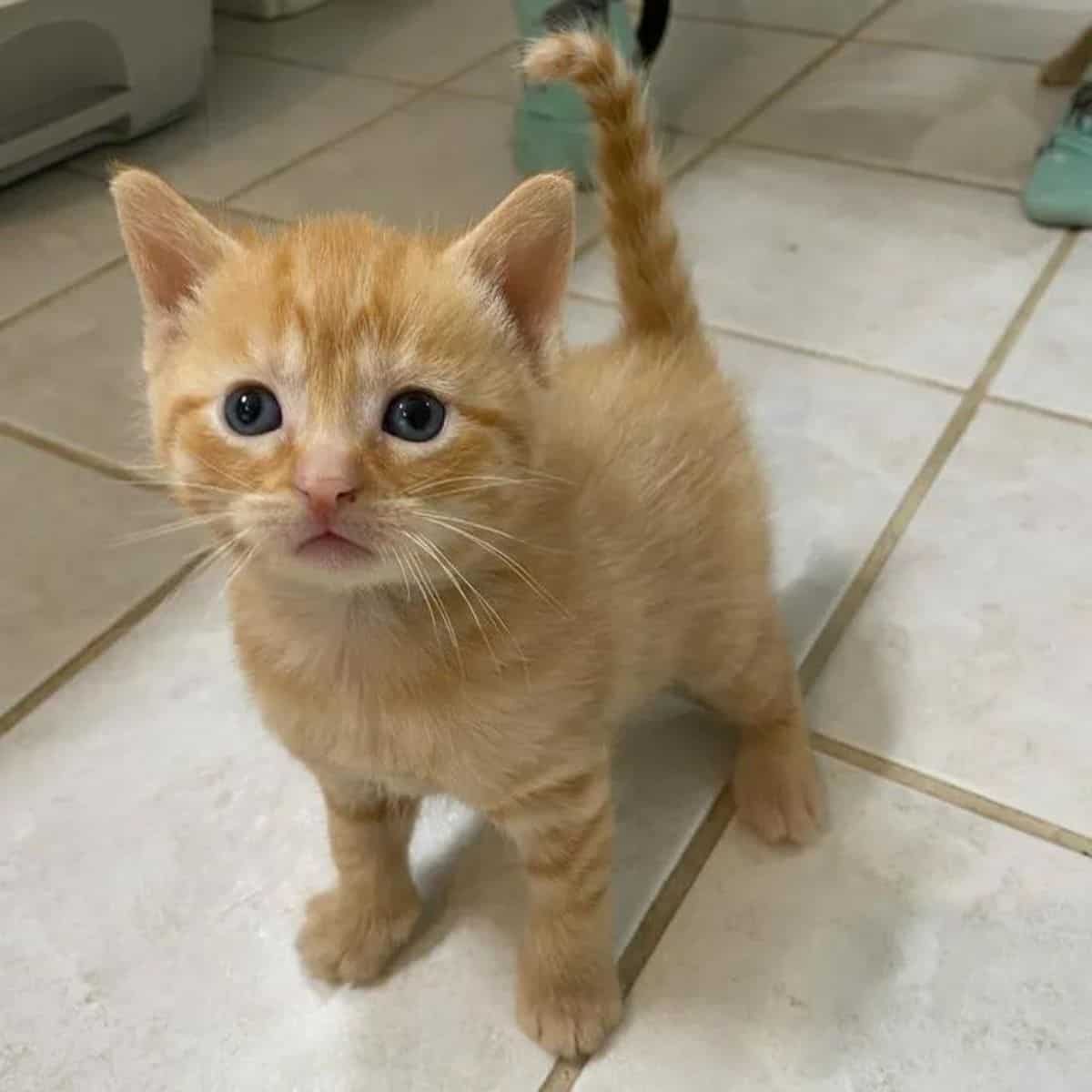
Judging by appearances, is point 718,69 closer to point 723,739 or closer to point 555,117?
point 555,117

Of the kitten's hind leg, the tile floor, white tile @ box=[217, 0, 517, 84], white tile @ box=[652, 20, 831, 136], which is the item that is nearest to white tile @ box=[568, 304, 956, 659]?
the tile floor

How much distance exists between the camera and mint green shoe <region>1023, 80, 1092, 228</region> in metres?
1.36

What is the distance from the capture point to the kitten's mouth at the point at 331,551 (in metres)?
0.51

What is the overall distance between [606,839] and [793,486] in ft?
1.57

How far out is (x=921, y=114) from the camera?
1.64m

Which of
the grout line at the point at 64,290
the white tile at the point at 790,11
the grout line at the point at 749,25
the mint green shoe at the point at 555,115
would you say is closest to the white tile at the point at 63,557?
the grout line at the point at 64,290

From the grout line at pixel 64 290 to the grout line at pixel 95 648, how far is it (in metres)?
0.46

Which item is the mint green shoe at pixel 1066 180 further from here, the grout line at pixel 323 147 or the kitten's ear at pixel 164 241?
the kitten's ear at pixel 164 241

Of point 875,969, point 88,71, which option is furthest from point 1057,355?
point 88,71

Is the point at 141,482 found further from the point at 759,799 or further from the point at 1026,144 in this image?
the point at 1026,144

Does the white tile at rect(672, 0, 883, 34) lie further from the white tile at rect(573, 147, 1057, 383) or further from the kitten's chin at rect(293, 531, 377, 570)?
the kitten's chin at rect(293, 531, 377, 570)

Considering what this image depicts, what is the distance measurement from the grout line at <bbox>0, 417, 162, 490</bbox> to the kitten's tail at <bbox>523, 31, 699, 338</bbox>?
1.62ft

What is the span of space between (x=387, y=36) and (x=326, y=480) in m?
1.66

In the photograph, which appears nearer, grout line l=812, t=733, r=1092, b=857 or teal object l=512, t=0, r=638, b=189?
grout line l=812, t=733, r=1092, b=857
